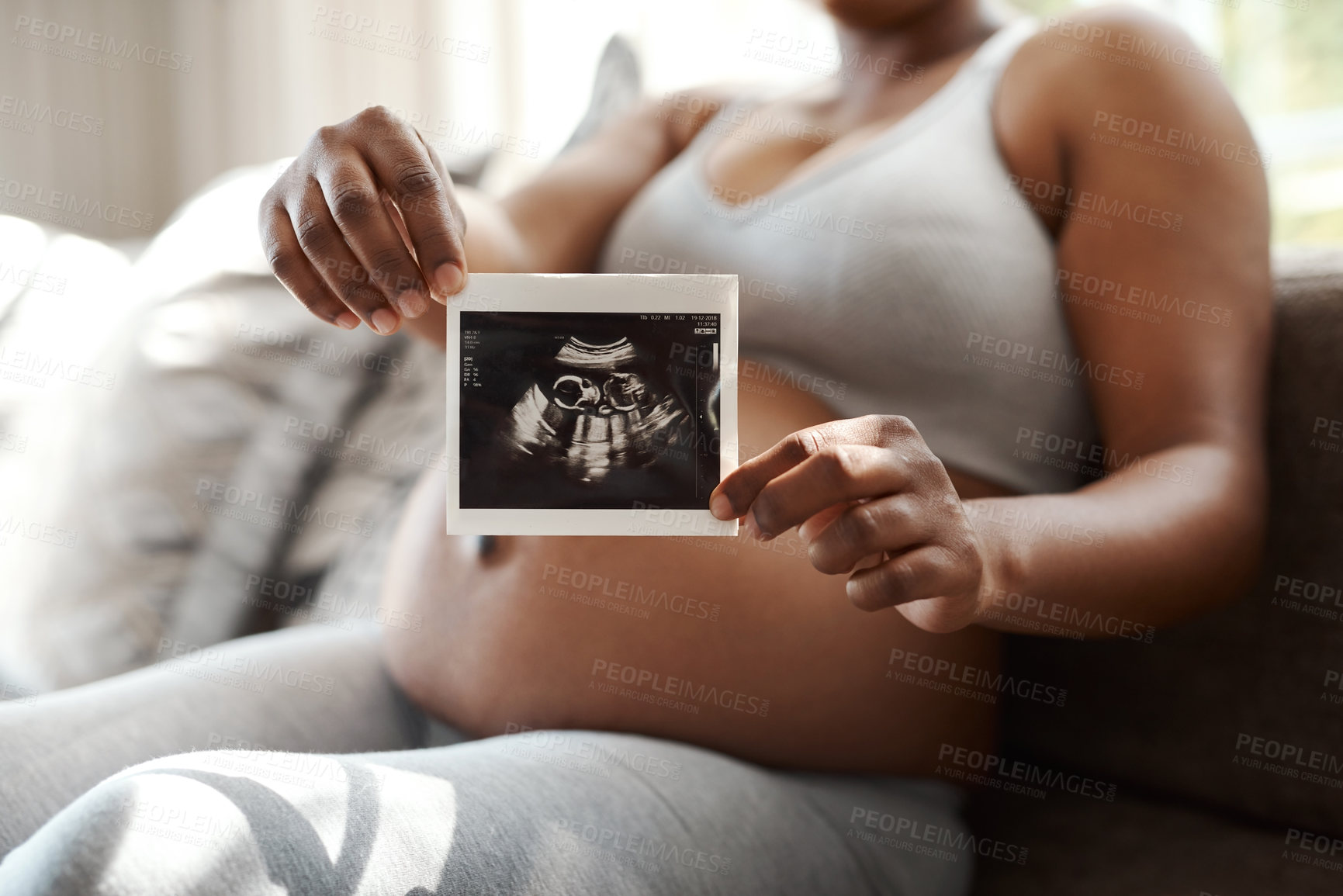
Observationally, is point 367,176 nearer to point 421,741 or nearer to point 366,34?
point 421,741

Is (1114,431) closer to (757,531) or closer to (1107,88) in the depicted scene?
(1107,88)

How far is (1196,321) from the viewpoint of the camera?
2.37 feet

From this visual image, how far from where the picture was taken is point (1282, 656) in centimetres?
77

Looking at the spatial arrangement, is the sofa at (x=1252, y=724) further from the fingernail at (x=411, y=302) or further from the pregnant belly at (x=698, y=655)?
the fingernail at (x=411, y=302)

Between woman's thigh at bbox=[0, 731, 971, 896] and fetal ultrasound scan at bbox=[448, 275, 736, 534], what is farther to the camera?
fetal ultrasound scan at bbox=[448, 275, 736, 534]

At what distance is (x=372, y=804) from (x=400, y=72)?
210cm

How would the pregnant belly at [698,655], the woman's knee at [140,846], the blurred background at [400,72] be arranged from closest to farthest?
the woman's knee at [140,846]
the pregnant belly at [698,655]
the blurred background at [400,72]

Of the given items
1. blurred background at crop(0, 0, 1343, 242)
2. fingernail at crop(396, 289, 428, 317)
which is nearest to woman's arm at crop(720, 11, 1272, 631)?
fingernail at crop(396, 289, 428, 317)

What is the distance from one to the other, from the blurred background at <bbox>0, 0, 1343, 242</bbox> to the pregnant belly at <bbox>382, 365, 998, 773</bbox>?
1.29 meters

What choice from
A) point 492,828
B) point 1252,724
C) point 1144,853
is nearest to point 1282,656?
point 1252,724

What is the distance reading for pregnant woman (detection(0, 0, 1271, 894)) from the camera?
1.65 ft

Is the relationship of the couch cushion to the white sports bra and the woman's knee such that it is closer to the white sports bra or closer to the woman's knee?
the white sports bra

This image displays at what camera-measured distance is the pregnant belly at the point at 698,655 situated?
0.69 m

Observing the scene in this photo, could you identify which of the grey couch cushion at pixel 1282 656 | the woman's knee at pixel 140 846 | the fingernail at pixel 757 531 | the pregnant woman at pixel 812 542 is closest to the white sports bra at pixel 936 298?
the pregnant woman at pixel 812 542
